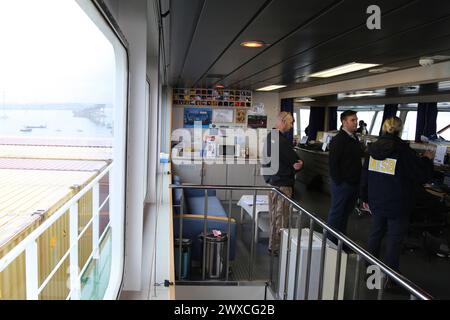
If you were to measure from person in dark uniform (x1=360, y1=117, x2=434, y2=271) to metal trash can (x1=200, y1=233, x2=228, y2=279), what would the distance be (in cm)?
137

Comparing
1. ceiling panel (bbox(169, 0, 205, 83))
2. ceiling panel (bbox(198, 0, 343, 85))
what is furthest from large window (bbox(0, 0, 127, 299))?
ceiling panel (bbox(198, 0, 343, 85))

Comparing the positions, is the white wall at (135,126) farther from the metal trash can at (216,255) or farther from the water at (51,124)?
the metal trash can at (216,255)

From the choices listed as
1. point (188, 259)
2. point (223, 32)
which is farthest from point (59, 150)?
point (188, 259)

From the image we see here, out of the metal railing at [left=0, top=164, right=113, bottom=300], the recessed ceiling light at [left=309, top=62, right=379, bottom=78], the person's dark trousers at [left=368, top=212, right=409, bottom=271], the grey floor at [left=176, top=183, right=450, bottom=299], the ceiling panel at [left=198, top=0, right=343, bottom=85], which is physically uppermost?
the recessed ceiling light at [left=309, top=62, right=379, bottom=78]

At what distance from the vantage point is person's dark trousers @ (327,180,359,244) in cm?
369

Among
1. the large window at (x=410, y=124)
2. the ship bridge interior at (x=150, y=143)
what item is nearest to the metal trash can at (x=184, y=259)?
the ship bridge interior at (x=150, y=143)

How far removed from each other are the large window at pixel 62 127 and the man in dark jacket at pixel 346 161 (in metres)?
2.13

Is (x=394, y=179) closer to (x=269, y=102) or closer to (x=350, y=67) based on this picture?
(x=350, y=67)

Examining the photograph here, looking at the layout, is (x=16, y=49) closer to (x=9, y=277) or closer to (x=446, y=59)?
(x=9, y=277)

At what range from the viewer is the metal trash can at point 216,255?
12.0 ft

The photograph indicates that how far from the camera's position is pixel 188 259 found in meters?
3.61

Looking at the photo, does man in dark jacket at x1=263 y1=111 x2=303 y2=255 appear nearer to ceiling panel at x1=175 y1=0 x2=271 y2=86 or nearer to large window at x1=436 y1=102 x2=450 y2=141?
ceiling panel at x1=175 y1=0 x2=271 y2=86

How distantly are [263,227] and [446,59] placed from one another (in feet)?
9.13

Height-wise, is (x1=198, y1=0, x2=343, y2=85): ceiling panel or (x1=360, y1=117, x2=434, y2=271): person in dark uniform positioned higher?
(x1=198, y1=0, x2=343, y2=85): ceiling panel
